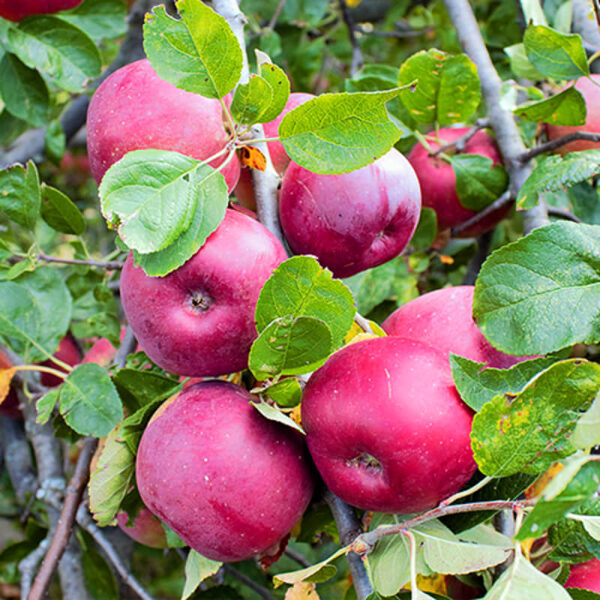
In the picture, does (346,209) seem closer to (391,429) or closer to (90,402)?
(391,429)

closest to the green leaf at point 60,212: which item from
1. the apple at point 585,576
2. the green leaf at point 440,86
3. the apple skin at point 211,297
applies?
the apple skin at point 211,297

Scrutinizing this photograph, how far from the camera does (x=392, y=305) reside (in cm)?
149

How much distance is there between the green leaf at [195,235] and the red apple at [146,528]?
0.62m

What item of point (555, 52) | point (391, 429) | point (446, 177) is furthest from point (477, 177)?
point (391, 429)

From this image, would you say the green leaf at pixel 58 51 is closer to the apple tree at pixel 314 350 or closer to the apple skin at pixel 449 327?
the apple tree at pixel 314 350

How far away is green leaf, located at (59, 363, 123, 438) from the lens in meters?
0.98

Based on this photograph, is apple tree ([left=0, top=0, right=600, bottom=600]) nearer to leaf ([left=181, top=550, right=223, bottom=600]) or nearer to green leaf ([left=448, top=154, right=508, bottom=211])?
leaf ([left=181, top=550, right=223, bottom=600])

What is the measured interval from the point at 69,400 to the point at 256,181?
0.45 m

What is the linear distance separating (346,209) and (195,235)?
218 millimetres

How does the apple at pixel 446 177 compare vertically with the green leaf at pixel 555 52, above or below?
below

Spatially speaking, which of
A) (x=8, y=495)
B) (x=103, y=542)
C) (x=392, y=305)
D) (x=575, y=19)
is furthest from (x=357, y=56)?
(x=8, y=495)

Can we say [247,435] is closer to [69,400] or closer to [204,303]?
[204,303]

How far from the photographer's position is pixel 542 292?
83 centimetres

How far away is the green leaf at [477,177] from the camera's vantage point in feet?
4.51
